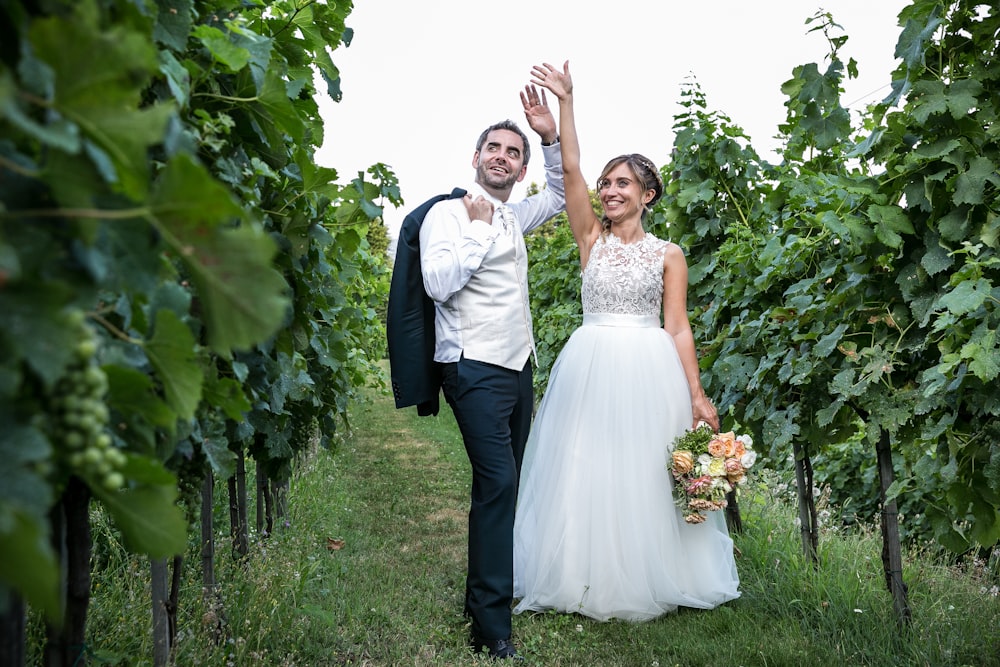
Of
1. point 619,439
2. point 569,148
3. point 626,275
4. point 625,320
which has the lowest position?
point 619,439

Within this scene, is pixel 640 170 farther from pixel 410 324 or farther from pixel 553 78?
pixel 410 324

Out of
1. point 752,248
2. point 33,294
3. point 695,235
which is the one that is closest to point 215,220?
point 33,294

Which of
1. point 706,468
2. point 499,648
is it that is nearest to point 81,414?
point 499,648

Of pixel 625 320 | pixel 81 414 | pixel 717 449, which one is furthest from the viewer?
pixel 625 320

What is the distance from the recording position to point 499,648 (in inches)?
137

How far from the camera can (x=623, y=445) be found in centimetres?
417

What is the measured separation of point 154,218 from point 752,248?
4.00m

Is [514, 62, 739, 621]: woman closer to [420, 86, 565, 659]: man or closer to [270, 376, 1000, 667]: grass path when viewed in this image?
[270, 376, 1000, 667]: grass path

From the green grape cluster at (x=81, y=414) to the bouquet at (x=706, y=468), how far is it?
3.25m

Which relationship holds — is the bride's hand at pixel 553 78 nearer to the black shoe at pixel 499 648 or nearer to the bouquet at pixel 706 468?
the bouquet at pixel 706 468

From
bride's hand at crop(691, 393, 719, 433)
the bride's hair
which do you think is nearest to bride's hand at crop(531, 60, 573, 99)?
the bride's hair

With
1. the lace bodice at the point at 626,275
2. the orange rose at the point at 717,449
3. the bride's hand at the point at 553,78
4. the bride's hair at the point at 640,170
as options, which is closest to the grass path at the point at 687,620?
the orange rose at the point at 717,449

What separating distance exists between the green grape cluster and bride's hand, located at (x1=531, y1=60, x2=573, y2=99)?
3240mm

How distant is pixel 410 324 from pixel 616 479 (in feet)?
4.34
